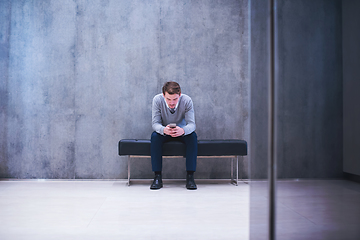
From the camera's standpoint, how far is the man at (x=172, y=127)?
2602 mm

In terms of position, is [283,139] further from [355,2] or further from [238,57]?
[238,57]

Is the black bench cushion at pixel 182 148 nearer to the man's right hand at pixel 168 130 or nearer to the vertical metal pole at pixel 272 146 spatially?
the man's right hand at pixel 168 130

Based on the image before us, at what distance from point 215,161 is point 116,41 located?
1.87 m

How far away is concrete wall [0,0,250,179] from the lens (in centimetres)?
314

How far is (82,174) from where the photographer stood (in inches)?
123

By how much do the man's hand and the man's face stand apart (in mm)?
232

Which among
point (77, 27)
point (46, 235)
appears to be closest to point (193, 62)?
point (77, 27)

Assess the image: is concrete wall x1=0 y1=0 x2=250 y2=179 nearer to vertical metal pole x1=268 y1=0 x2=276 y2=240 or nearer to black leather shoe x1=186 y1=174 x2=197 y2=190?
black leather shoe x1=186 y1=174 x2=197 y2=190

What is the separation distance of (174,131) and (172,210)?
38.3 inches

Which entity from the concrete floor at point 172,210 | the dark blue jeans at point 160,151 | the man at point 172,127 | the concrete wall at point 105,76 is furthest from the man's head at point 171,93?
the concrete floor at point 172,210

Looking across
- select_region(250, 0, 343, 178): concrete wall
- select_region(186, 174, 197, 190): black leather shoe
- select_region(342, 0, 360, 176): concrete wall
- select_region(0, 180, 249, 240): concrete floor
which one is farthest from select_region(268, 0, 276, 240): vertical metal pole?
select_region(186, 174, 197, 190): black leather shoe

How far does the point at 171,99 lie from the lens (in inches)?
103

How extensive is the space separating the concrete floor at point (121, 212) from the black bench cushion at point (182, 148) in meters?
0.34

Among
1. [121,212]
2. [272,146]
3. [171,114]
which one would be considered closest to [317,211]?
[272,146]
